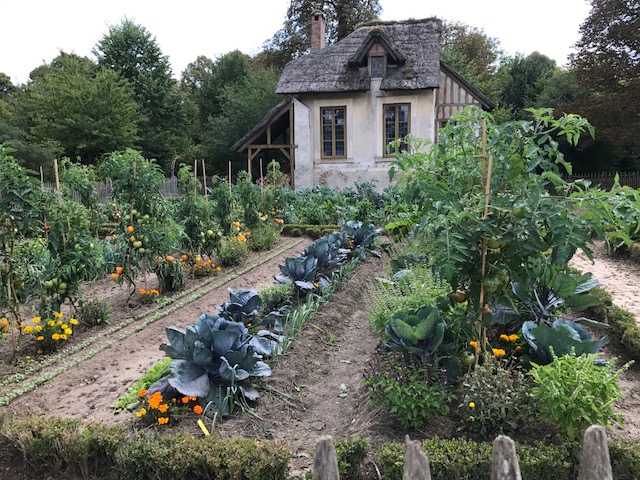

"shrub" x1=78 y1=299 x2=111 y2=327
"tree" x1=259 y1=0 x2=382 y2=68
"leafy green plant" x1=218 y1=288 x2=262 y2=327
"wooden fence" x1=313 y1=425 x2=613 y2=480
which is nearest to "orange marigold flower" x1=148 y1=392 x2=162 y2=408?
"leafy green plant" x1=218 y1=288 x2=262 y2=327

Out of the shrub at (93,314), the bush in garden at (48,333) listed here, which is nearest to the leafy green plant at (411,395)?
the bush in garden at (48,333)

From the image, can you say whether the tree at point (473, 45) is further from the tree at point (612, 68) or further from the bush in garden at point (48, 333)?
the bush in garden at point (48, 333)

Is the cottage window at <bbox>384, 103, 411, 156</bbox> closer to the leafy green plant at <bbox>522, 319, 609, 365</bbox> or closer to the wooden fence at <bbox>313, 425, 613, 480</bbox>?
the leafy green plant at <bbox>522, 319, 609, 365</bbox>

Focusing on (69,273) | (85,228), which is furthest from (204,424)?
(85,228)

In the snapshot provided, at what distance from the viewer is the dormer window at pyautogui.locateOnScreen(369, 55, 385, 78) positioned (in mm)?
19594

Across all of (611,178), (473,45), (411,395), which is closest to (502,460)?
(411,395)

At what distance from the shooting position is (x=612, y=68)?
73.2ft

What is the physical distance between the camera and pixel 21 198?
4922mm

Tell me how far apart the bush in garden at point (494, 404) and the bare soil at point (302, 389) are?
0.85 ft

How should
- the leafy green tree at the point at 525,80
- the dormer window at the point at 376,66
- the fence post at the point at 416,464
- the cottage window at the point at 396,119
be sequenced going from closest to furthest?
the fence post at the point at 416,464, the dormer window at the point at 376,66, the cottage window at the point at 396,119, the leafy green tree at the point at 525,80

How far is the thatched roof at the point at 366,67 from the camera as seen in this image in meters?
19.2

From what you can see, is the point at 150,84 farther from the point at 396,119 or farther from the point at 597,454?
the point at 597,454

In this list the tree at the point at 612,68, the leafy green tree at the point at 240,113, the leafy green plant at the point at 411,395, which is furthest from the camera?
the leafy green tree at the point at 240,113

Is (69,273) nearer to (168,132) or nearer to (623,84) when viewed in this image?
(623,84)
